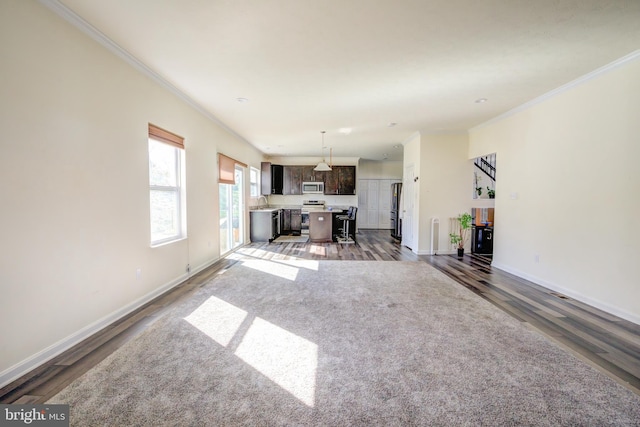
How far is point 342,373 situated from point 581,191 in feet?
11.6

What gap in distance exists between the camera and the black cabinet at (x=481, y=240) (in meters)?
6.04

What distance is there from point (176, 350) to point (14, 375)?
92 centimetres

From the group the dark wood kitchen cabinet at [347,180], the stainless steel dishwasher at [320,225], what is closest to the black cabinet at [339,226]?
the stainless steel dishwasher at [320,225]

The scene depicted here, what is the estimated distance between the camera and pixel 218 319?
2.71 metres

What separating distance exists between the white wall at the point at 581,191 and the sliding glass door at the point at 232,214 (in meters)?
5.31

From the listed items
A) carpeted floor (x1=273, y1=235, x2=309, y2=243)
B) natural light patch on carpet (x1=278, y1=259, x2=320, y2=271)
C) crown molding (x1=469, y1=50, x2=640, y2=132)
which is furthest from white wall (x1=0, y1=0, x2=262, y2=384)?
crown molding (x1=469, y1=50, x2=640, y2=132)

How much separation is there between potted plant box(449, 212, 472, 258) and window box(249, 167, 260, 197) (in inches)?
211

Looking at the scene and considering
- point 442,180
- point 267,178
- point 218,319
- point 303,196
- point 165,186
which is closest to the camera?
point 218,319

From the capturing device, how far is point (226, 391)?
1681mm

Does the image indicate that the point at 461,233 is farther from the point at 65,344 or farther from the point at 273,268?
the point at 65,344

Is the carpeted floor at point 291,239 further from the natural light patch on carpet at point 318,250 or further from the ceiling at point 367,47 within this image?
the ceiling at point 367,47

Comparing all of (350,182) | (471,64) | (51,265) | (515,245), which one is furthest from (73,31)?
(350,182)

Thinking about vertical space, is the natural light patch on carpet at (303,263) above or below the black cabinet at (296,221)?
below

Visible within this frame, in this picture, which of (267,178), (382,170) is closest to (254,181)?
(267,178)
